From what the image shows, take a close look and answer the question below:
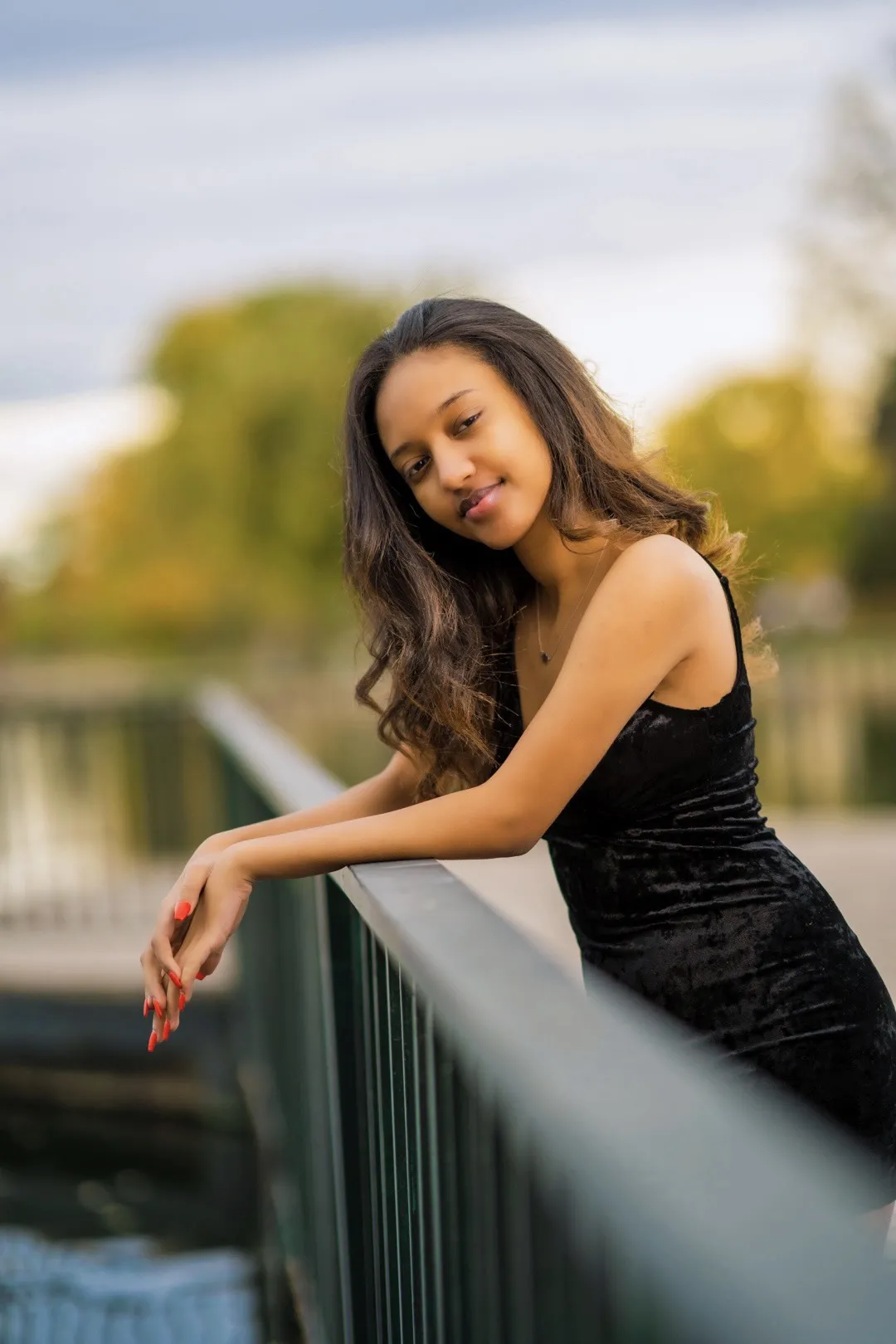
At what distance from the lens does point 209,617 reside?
147 ft

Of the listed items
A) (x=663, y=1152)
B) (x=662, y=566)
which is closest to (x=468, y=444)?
(x=662, y=566)

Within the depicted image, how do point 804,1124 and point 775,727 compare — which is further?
point 775,727

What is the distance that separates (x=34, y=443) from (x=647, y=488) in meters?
56.1

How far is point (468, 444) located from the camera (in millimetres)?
1929

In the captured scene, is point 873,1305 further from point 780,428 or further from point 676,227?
point 676,227

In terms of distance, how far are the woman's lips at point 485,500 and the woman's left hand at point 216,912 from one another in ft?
1.60

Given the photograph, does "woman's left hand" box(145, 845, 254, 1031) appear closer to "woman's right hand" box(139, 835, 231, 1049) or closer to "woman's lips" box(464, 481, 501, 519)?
"woman's right hand" box(139, 835, 231, 1049)

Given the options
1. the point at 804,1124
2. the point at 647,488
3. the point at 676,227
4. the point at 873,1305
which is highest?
the point at 676,227

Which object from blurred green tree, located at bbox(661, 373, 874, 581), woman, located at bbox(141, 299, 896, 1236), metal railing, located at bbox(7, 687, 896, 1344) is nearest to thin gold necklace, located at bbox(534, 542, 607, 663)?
woman, located at bbox(141, 299, 896, 1236)

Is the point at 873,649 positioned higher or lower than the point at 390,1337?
higher

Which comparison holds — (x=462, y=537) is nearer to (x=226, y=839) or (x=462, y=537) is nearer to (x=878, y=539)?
(x=226, y=839)

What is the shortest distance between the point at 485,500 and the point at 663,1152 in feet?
4.04

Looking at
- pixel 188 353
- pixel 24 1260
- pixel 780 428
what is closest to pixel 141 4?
pixel 188 353

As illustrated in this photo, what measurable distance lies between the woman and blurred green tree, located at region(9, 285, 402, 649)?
30.5 meters
